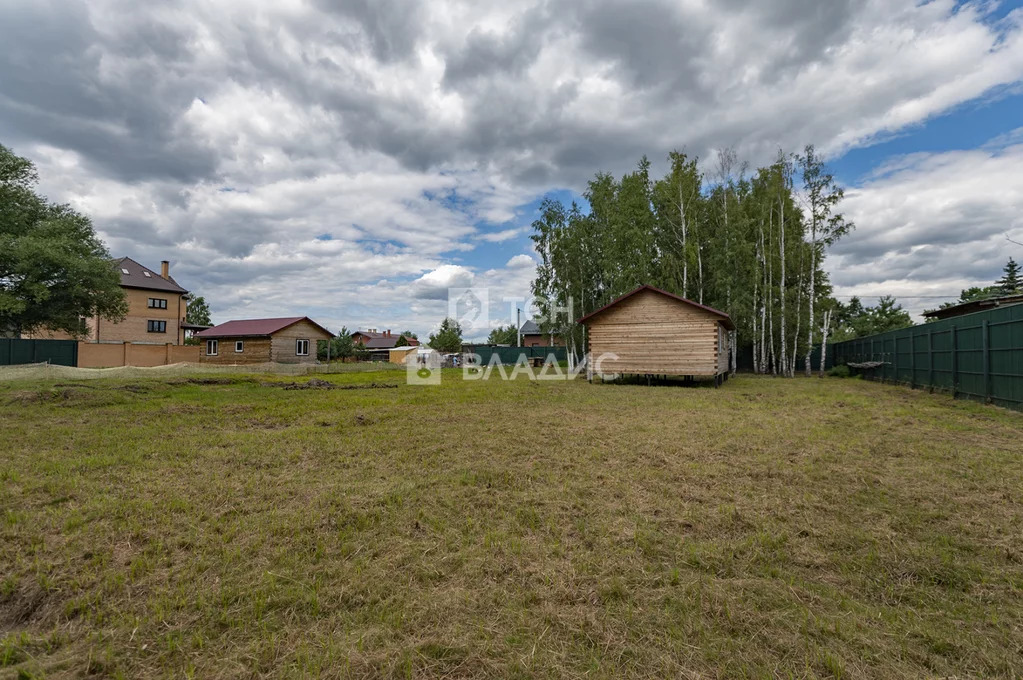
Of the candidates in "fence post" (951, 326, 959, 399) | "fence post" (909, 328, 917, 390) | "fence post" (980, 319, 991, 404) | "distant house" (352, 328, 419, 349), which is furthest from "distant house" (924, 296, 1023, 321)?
"distant house" (352, 328, 419, 349)

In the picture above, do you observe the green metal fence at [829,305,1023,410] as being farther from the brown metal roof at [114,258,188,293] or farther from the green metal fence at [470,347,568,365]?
the brown metal roof at [114,258,188,293]

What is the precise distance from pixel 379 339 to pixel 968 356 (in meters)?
67.5

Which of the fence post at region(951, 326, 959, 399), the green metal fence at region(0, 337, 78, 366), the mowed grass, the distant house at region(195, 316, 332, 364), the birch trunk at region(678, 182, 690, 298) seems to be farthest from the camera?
the distant house at region(195, 316, 332, 364)

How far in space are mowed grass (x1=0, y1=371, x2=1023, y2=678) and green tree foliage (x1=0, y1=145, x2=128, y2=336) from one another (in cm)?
2422

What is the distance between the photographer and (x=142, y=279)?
132ft

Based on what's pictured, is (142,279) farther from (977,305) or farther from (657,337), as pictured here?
(977,305)

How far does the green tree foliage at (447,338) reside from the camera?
5009cm

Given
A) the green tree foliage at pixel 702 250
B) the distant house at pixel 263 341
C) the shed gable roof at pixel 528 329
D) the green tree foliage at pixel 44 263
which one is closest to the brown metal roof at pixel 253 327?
the distant house at pixel 263 341

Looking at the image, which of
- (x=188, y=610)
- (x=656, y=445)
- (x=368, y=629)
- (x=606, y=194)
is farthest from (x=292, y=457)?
(x=606, y=194)

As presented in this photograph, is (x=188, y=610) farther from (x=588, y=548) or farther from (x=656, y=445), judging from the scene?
(x=656, y=445)

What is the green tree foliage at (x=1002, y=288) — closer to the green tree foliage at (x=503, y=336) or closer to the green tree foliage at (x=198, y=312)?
the green tree foliage at (x=503, y=336)

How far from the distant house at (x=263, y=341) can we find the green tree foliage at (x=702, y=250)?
19.0 metres

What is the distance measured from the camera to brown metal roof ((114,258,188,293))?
127 ft

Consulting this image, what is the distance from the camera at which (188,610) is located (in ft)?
9.07
